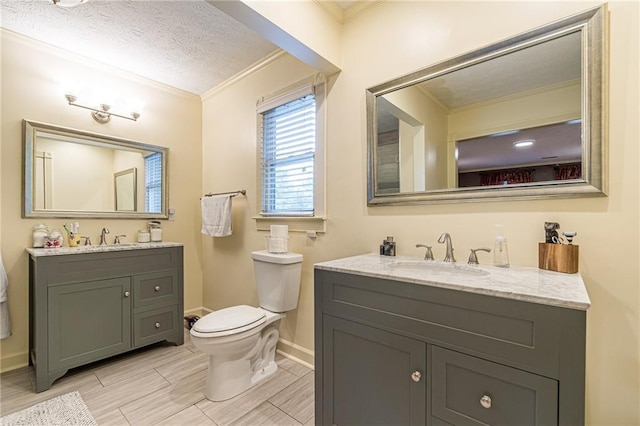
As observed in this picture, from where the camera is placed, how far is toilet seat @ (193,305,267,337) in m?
1.71

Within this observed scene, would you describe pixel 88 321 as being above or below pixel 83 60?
below

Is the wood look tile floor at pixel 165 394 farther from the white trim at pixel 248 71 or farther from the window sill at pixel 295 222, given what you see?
the white trim at pixel 248 71

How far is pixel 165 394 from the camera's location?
1.83 metres

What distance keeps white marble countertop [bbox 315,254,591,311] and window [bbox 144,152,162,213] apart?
2230 mm

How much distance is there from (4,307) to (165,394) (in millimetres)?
1337

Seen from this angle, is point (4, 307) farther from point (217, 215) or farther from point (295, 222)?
point (295, 222)

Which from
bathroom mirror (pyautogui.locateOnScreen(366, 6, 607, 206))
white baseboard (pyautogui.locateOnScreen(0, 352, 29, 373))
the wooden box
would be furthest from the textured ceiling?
white baseboard (pyautogui.locateOnScreen(0, 352, 29, 373))

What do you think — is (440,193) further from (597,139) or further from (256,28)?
(256,28)

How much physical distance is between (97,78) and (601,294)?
3725 millimetres

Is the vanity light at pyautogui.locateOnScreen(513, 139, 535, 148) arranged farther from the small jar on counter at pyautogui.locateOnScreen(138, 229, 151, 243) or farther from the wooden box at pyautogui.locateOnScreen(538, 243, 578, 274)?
the small jar on counter at pyautogui.locateOnScreen(138, 229, 151, 243)

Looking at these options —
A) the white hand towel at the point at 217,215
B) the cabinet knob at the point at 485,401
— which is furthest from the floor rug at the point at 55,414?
the cabinet knob at the point at 485,401

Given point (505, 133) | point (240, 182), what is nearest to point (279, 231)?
point (240, 182)

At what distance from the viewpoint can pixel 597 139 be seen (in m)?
1.15

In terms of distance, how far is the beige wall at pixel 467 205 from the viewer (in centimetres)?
111
